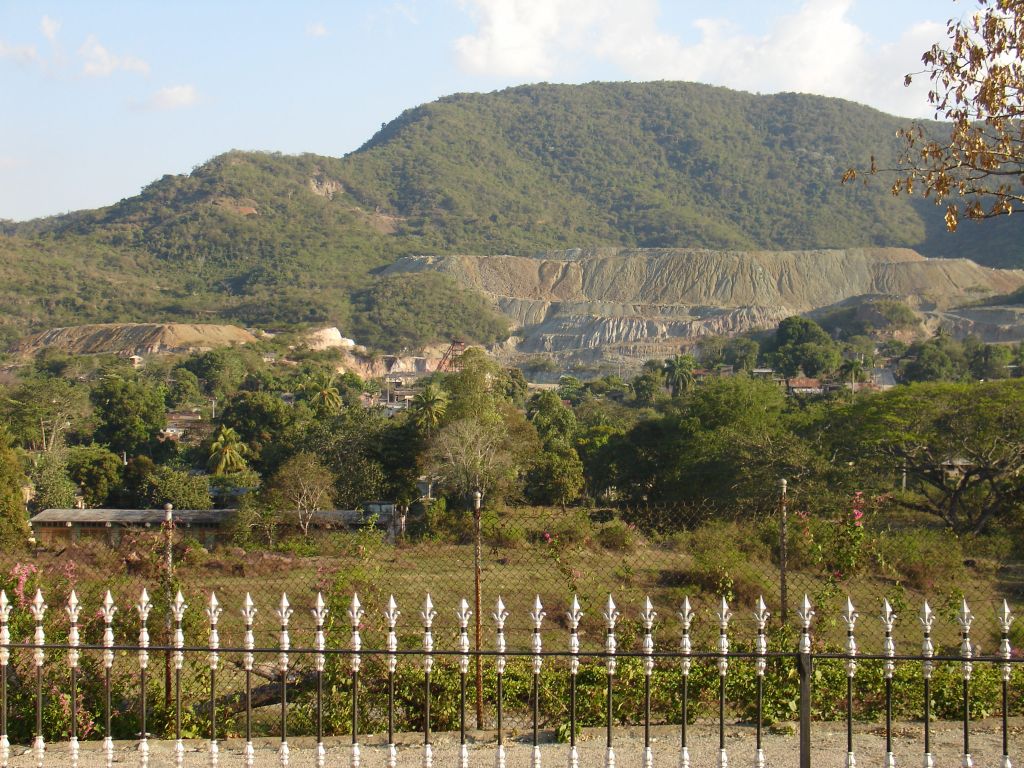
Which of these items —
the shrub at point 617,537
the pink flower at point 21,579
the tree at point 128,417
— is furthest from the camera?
the tree at point 128,417

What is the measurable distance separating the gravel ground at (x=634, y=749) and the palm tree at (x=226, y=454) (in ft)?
84.4

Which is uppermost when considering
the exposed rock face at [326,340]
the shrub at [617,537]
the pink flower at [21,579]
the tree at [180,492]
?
the exposed rock face at [326,340]

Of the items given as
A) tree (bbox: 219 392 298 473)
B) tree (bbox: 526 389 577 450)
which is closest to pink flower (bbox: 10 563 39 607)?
tree (bbox: 526 389 577 450)

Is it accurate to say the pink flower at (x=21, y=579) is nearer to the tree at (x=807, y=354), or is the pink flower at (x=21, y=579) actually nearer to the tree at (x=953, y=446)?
the tree at (x=953, y=446)

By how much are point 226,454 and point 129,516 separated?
25.7 ft

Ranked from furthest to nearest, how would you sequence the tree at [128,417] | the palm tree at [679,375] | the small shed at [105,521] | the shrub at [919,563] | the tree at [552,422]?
1. the palm tree at [679,375]
2. the tree at [128,417]
3. the tree at [552,422]
4. the small shed at [105,521]
5. the shrub at [919,563]

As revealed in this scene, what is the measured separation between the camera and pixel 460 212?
483 feet

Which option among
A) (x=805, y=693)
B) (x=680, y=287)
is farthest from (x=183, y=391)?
(x=680, y=287)

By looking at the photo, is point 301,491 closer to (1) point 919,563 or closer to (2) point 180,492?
(2) point 180,492

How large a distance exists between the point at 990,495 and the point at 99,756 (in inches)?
743

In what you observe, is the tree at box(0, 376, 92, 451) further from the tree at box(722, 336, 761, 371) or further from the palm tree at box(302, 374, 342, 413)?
the tree at box(722, 336, 761, 371)

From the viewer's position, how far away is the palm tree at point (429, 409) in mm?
26812

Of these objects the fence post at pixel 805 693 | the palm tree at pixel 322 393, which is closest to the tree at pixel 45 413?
the palm tree at pixel 322 393

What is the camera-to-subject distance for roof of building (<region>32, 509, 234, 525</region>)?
22.8 meters
